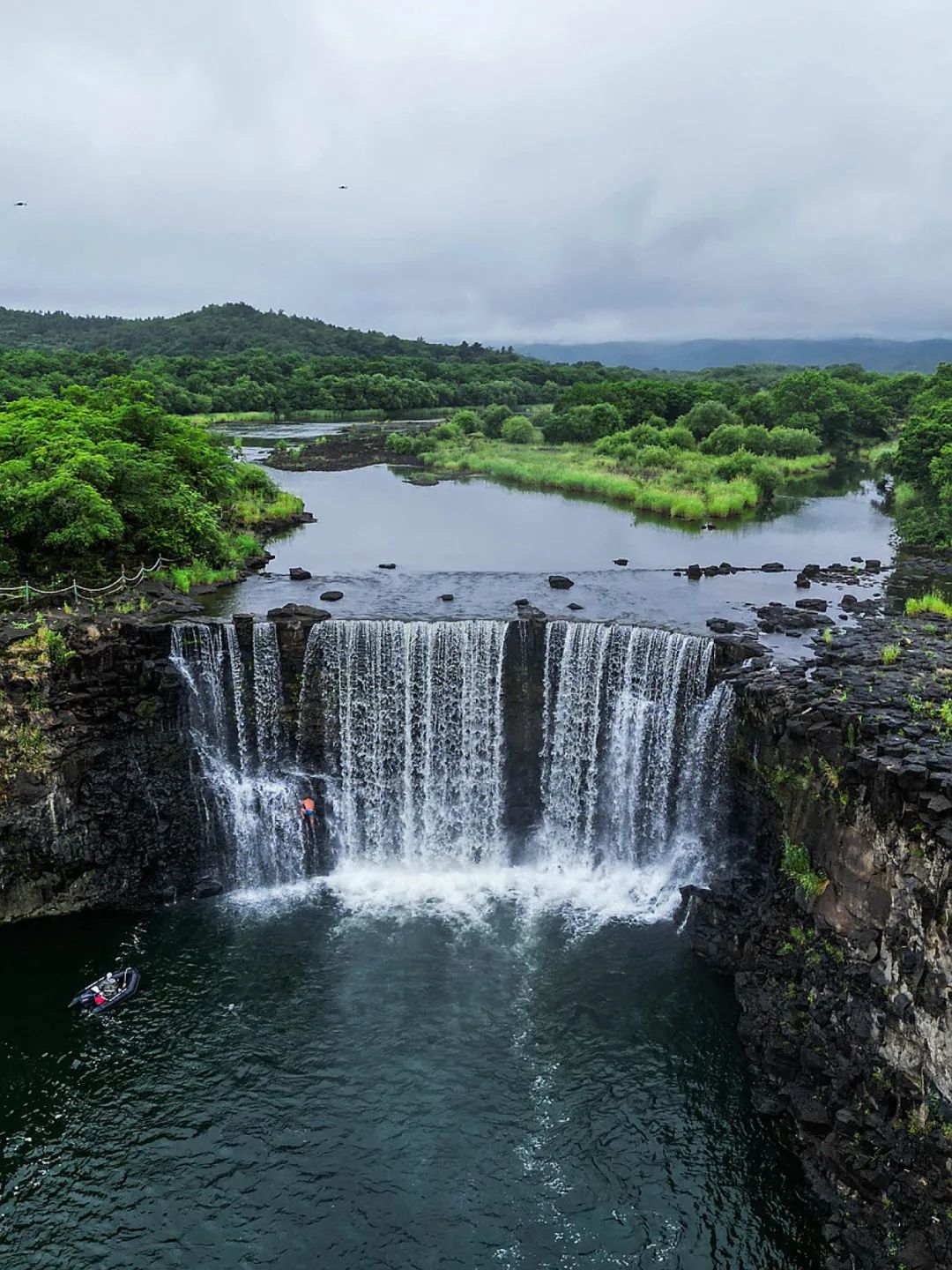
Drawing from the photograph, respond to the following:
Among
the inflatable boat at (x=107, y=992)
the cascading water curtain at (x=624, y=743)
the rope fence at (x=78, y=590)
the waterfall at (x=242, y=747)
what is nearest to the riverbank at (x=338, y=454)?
the rope fence at (x=78, y=590)

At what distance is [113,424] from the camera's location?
3797 centimetres

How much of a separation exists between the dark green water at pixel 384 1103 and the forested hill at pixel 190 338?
145m

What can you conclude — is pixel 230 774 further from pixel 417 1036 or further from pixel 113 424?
pixel 113 424

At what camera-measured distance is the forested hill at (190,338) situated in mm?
160125

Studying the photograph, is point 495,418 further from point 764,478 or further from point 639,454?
point 764,478

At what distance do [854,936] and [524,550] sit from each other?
28530 mm

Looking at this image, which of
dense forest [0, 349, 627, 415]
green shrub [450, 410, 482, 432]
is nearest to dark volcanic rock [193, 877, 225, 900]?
dense forest [0, 349, 627, 415]

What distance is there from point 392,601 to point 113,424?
1586cm

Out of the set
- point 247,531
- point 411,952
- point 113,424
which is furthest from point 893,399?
point 411,952

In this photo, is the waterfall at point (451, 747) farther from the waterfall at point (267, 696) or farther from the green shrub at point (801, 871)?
the green shrub at point (801, 871)

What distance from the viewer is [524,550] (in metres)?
44.2

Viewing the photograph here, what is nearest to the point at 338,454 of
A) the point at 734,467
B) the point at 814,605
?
the point at 734,467

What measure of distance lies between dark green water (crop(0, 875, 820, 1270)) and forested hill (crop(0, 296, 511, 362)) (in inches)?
5709

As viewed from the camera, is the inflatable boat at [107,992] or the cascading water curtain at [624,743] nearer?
the inflatable boat at [107,992]
